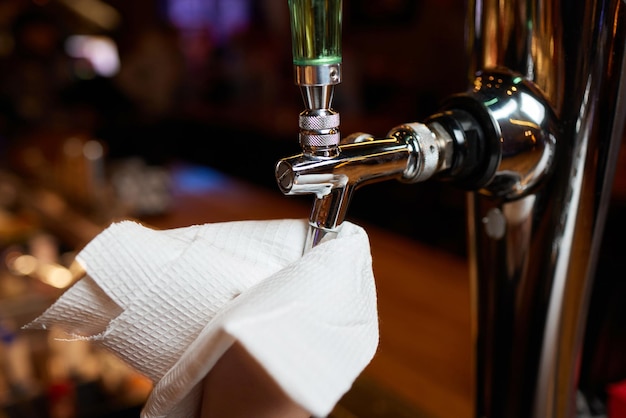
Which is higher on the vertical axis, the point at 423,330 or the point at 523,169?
the point at 523,169

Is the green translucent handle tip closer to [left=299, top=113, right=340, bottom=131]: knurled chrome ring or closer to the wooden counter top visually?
[left=299, top=113, right=340, bottom=131]: knurled chrome ring

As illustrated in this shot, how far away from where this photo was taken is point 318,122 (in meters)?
0.36

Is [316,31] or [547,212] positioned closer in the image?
[316,31]

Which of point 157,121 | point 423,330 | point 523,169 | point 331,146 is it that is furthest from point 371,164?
point 157,121

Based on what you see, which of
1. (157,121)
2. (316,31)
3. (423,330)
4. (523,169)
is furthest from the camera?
(157,121)

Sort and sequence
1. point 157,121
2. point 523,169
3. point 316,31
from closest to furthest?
point 316,31, point 523,169, point 157,121

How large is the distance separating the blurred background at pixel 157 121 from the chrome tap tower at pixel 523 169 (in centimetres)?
25

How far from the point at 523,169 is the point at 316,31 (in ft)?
0.75

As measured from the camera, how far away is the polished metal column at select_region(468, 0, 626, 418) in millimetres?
481

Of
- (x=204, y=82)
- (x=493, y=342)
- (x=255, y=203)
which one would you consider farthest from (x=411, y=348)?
(x=204, y=82)

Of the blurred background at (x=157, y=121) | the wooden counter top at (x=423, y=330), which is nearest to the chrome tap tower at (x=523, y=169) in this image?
the wooden counter top at (x=423, y=330)

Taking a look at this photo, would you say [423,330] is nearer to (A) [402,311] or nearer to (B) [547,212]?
(A) [402,311]

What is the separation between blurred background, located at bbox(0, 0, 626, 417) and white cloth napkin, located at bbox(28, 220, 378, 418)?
0.67ft

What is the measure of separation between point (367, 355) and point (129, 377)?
1.12 metres
